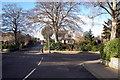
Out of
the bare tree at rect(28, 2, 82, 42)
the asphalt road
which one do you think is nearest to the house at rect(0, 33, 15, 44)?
the bare tree at rect(28, 2, 82, 42)

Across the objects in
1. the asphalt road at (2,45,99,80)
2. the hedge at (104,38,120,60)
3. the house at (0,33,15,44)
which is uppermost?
the house at (0,33,15,44)

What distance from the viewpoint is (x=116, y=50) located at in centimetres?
1372

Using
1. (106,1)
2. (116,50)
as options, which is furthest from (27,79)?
(106,1)

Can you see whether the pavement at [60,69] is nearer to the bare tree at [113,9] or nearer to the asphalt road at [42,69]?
the asphalt road at [42,69]

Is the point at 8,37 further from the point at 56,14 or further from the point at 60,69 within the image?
the point at 60,69

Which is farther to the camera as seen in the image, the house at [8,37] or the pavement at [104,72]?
the house at [8,37]

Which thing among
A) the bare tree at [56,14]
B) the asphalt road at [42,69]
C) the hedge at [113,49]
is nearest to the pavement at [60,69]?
the asphalt road at [42,69]

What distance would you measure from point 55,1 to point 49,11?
3.15 m

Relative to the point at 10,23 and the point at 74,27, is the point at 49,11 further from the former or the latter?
the point at 10,23

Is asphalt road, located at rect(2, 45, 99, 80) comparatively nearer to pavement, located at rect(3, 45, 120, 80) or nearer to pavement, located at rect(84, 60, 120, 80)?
pavement, located at rect(3, 45, 120, 80)

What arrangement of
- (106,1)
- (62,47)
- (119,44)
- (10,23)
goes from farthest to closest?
(10,23), (62,47), (106,1), (119,44)

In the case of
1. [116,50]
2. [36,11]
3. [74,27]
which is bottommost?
[116,50]

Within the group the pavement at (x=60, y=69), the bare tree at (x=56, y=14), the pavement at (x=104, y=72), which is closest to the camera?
the pavement at (x=104, y=72)

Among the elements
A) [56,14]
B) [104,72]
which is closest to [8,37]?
[56,14]
